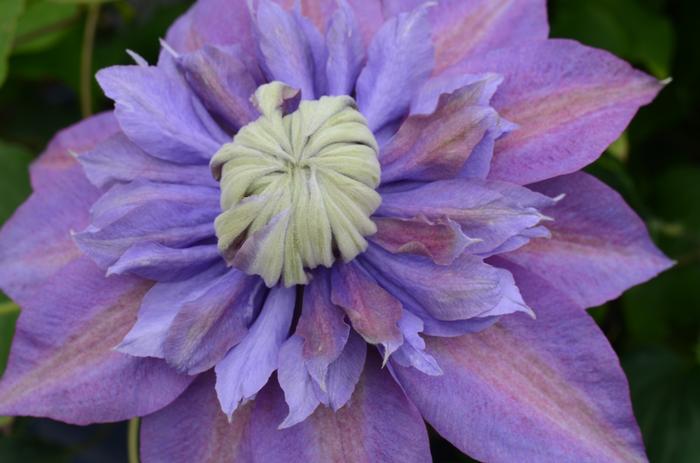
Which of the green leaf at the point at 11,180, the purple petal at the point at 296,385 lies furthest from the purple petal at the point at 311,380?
the green leaf at the point at 11,180

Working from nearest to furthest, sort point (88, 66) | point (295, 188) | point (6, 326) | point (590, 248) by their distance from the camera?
point (295, 188) → point (590, 248) → point (6, 326) → point (88, 66)

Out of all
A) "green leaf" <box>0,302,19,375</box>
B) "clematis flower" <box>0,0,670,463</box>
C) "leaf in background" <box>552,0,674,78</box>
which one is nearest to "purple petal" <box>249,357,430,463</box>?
"clematis flower" <box>0,0,670,463</box>

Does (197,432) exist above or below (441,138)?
below

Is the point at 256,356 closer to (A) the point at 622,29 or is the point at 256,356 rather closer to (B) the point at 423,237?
(B) the point at 423,237

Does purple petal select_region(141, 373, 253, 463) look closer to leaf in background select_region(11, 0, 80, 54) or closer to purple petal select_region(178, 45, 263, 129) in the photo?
purple petal select_region(178, 45, 263, 129)

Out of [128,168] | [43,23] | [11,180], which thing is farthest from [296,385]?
[43,23]

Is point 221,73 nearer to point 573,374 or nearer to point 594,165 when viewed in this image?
point 573,374

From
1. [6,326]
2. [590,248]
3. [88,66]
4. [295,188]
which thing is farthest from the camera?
[88,66]
